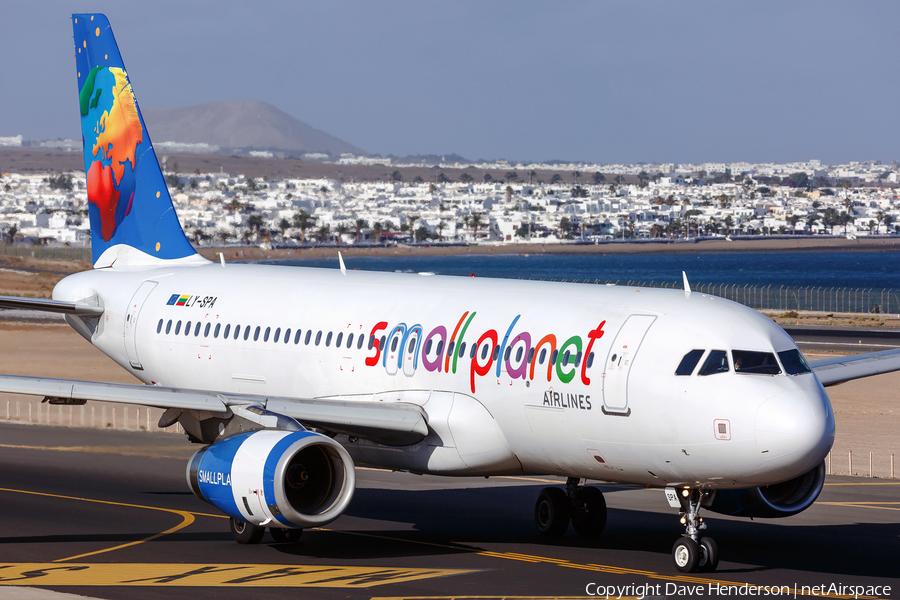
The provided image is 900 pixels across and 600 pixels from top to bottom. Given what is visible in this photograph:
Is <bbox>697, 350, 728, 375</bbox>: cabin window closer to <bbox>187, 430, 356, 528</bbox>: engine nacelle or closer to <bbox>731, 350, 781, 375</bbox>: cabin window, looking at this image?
<bbox>731, 350, 781, 375</bbox>: cabin window

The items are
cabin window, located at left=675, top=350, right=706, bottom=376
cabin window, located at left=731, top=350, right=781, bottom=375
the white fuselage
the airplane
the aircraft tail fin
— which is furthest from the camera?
the aircraft tail fin

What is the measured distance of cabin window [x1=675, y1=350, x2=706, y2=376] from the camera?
67.9ft

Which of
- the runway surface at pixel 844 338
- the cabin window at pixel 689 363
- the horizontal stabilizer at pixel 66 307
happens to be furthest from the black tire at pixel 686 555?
the runway surface at pixel 844 338

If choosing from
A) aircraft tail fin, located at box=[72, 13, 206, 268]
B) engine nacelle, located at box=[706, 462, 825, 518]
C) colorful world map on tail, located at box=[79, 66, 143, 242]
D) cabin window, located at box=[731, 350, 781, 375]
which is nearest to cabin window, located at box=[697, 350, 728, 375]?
cabin window, located at box=[731, 350, 781, 375]

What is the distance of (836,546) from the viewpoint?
974 inches

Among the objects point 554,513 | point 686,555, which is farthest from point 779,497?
point 554,513

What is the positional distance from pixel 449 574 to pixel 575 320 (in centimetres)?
525

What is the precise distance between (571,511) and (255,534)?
6.70m

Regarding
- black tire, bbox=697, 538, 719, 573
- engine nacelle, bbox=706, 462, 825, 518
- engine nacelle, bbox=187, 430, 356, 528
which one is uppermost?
engine nacelle, bbox=187, 430, 356, 528

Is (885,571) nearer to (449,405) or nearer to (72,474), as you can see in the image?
(449,405)

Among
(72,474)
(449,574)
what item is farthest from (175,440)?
(449,574)

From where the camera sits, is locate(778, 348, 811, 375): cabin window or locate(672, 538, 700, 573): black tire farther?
locate(672, 538, 700, 573): black tire

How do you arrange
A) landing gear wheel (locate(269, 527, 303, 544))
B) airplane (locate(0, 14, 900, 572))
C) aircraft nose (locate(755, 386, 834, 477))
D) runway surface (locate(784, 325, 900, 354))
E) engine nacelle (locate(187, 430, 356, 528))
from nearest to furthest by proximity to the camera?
aircraft nose (locate(755, 386, 834, 477)), airplane (locate(0, 14, 900, 572)), engine nacelle (locate(187, 430, 356, 528)), landing gear wheel (locate(269, 527, 303, 544)), runway surface (locate(784, 325, 900, 354))

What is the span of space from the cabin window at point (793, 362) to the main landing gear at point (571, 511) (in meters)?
6.46
